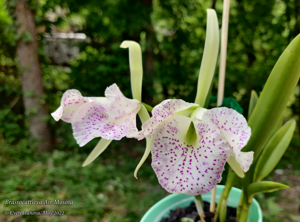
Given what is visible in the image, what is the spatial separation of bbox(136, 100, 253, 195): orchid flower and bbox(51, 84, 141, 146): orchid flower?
0.05 meters

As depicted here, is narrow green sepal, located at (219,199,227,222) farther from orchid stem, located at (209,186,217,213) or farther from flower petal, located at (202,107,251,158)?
flower petal, located at (202,107,251,158)

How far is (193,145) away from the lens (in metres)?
0.38

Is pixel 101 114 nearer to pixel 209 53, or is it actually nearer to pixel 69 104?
pixel 69 104

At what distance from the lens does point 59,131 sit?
1.68 meters

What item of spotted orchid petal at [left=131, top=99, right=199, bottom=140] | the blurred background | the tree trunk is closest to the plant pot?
spotted orchid petal at [left=131, top=99, right=199, bottom=140]

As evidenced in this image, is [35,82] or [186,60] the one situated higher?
[186,60]

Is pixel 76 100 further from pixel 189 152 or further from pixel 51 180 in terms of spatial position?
pixel 51 180

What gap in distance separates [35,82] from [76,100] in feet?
4.59

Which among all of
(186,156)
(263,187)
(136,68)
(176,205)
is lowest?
(176,205)

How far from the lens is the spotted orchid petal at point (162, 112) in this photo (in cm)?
35

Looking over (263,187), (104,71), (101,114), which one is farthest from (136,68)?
(104,71)

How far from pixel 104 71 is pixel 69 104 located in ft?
4.08

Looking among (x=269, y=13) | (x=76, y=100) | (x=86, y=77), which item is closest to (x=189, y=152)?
(x=76, y=100)

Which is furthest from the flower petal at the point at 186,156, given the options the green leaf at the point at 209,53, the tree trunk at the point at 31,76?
the tree trunk at the point at 31,76
